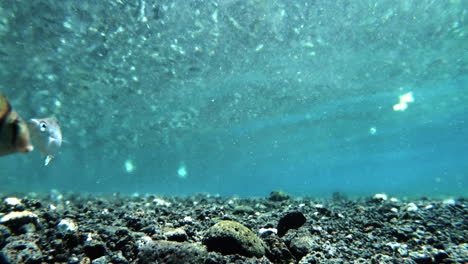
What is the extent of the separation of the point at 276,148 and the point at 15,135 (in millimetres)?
56282

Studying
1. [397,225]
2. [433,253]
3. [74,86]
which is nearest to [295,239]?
[433,253]

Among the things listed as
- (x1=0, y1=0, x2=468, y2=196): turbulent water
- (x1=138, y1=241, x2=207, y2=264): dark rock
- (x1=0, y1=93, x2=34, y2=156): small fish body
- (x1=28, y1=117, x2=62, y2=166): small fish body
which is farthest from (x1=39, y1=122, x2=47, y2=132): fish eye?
(x1=0, y1=0, x2=468, y2=196): turbulent water

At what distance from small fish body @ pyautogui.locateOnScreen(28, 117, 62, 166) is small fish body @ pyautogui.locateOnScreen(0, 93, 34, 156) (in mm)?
1403

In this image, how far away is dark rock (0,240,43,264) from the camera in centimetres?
263

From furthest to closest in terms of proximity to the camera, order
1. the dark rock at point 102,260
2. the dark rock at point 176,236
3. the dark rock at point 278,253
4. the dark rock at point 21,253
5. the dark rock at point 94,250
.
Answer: the dark rock at point 176,236 → the dark rock at point 278,253 → the dark rock at point 94,250 → the dark rock at point 102,260 → the dark rock at point 21,253

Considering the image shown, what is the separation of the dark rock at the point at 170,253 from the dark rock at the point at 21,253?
42.9 inches

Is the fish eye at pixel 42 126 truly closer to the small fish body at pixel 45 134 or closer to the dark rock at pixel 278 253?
the small fish body at pixel 45 134

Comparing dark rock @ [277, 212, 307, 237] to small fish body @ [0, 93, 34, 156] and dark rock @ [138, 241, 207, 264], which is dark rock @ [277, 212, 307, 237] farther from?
small fish body @ [0, 93, 34, 156]

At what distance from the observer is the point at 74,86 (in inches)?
806

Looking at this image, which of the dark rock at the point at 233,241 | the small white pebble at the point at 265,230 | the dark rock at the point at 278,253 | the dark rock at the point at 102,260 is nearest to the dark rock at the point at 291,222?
the small white pebble at the point at 265,230

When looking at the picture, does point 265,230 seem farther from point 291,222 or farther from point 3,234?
point 3,234

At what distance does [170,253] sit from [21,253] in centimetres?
156

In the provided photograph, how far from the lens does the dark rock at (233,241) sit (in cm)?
314

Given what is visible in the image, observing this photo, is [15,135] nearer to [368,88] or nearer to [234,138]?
[368,88]
